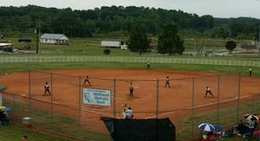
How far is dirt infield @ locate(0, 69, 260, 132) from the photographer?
1305 inches

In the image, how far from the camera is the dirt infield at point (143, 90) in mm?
33156

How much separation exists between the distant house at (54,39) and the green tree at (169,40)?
5866cm

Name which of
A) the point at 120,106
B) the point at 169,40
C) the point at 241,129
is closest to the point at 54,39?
the point at 169,40

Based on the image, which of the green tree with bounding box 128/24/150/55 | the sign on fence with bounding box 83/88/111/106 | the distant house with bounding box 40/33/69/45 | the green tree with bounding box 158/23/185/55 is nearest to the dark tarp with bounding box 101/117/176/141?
the sign on fence with bounding box 83/88/111/106

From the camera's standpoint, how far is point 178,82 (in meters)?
50.0

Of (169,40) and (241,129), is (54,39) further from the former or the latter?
(241,129)

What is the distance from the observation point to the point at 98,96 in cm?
2434

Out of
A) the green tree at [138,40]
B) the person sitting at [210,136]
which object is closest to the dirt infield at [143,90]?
the person sitting at [210,136]

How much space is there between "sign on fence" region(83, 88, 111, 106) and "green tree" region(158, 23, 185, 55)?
65.4m

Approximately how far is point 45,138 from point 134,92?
18.2 meters

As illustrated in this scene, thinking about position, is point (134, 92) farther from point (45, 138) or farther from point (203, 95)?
point (45, 138)

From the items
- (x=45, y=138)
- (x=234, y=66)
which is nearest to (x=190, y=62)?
(x=234, y=66)

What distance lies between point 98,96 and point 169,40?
65.7 metres

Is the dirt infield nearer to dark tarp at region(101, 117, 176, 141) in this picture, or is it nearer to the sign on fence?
the sign on fence
